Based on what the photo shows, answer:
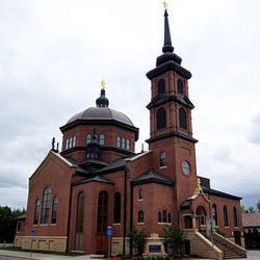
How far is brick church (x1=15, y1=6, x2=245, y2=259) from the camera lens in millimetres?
32656

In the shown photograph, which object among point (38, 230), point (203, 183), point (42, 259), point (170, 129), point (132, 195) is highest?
point (170, 129)

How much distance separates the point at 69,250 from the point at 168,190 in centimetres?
1270

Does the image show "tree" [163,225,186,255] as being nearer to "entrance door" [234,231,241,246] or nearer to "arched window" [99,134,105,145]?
"entrance door" [234,231,241,246]

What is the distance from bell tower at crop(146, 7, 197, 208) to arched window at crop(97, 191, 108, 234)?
7120mm

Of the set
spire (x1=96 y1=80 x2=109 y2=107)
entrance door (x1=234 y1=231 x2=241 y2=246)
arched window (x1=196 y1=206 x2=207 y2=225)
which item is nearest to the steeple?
spire (x1=96 y1=80 x2=109 y2=107)

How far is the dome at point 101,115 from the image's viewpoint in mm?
46938

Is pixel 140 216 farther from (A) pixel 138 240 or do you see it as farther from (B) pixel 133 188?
(A) pixel 138 240

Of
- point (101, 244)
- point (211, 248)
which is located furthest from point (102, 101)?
point (211, 248)

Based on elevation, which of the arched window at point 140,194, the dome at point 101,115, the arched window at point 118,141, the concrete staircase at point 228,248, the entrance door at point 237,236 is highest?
the dome at point 101,115

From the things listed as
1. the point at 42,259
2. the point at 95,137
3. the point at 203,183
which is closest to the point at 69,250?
the point at 42,259

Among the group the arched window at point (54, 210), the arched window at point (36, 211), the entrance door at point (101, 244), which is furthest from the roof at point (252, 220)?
the arched window at point (36, 211)

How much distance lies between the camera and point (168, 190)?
34000 mm

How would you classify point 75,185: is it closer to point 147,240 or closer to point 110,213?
point 110,213

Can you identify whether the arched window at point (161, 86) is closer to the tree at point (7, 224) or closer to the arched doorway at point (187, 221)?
the arched doorway at point (187, 221)
